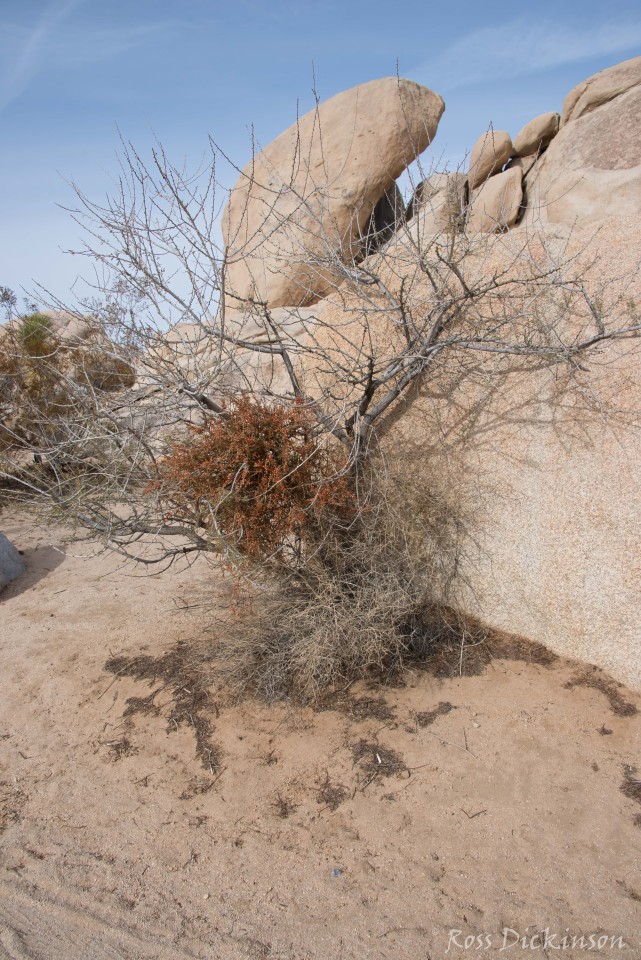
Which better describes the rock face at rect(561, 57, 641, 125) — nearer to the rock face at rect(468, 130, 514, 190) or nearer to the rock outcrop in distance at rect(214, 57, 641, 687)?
the rock face at rect(468, 130, 514, 190)

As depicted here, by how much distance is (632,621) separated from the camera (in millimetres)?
4336

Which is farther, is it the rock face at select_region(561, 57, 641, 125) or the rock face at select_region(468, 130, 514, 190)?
the rock face at select_region(468, 130, 514, 190)

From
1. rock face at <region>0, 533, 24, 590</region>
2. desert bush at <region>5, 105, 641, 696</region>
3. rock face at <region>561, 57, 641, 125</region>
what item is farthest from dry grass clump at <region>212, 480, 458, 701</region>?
rock face at <region>561, 57, 641, 125</region>

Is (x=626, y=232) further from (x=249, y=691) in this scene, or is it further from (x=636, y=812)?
(x=249, y=691)

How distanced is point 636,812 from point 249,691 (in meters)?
2.41

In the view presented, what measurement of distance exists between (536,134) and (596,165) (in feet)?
4.78

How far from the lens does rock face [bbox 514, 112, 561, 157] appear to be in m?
9.87

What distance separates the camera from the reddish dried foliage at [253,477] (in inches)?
166

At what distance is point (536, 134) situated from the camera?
Result: 32.5ft

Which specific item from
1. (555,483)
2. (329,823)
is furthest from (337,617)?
(555,483)

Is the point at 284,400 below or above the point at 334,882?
above

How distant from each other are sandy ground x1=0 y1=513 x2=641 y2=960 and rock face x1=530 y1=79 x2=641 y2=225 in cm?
592

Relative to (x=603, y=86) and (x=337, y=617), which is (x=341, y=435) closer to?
(x=337, y=617)

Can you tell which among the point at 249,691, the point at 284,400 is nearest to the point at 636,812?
the point at 249,691
